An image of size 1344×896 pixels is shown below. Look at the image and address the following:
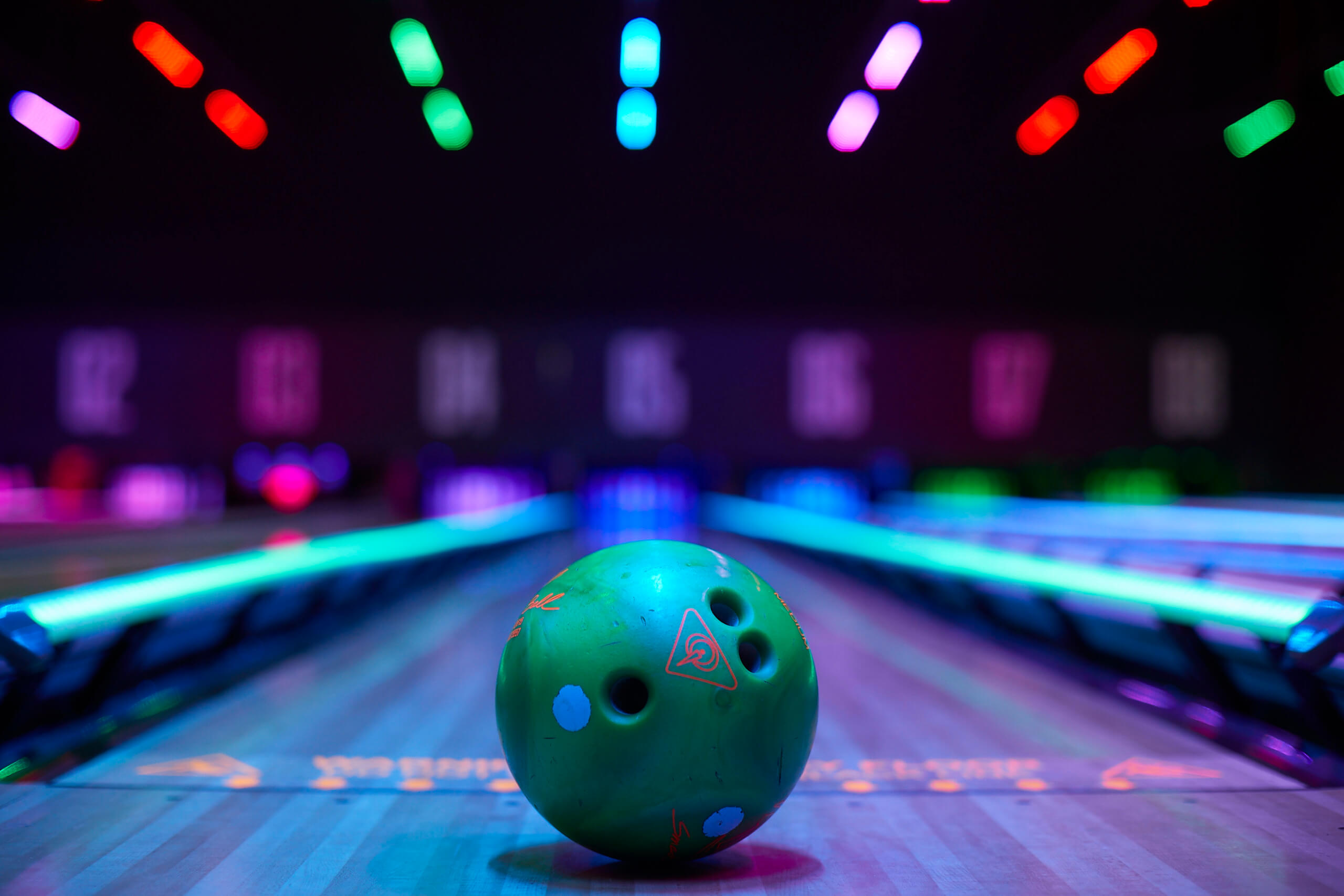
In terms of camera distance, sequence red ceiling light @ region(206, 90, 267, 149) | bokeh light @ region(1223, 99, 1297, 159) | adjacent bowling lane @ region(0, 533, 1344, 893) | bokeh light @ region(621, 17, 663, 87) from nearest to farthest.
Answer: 1. adjacent bowling lane @ region(0, 533, 1344, 893)
2. bokeh light @ region(621, 17, 663, 87)
3. red ceiling light @ region(206, 90, 267, 149)
4. bokeh light @ region(1223, 99, 1297, 159)

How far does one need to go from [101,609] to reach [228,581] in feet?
2.86

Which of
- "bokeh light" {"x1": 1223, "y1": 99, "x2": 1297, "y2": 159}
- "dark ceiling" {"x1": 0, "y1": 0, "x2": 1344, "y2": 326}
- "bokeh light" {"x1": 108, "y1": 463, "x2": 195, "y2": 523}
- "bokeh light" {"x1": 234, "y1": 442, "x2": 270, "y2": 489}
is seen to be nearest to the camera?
"dark ceiling" {"x1": 0, "y1": 0, "x2": 1344, "y2": 326}

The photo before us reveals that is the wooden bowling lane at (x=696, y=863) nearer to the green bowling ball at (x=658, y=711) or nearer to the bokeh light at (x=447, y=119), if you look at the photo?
the green bowling ball at (x=658, y=711)

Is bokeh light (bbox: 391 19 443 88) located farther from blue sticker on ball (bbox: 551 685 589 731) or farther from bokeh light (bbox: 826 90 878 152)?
blue sticker on ball (bbox: 551 685 589 731)

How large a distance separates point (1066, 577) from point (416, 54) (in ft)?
14.0

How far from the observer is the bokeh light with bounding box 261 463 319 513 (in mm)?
11016

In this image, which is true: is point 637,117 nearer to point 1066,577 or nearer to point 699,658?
point 1066,577

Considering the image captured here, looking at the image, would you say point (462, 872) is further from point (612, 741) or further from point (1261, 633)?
point (1261, 633)

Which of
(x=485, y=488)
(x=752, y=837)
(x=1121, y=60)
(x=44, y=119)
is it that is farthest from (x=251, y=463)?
(x=752, y=837)

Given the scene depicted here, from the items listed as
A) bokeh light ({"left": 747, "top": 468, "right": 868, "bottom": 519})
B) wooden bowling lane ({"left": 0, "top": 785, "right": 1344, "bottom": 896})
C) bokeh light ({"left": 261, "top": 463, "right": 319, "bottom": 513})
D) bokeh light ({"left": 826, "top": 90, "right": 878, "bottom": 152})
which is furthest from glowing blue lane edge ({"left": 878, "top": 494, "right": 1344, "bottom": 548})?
bokeh light ({"left": 261, "top": 463, "right": 319, "bottom": 513})

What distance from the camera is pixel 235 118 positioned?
6.89 meters

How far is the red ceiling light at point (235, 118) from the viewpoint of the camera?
6.62 metres

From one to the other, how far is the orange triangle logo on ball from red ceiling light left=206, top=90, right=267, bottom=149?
19.0 ft

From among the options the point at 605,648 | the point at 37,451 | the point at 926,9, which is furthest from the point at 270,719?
the point at 37,451
